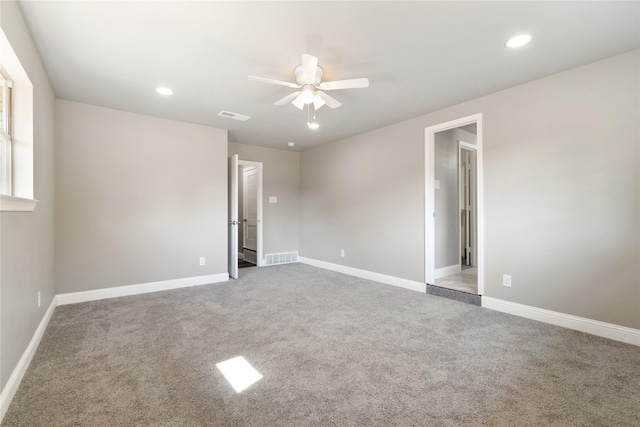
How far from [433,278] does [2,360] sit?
13.8ft

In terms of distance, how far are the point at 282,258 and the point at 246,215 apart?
4.95 ft

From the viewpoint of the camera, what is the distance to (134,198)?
13.0 feet

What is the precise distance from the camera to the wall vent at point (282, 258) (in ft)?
19.7

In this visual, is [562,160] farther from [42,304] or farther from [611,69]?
[42,304]

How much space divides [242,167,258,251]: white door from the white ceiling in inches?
119

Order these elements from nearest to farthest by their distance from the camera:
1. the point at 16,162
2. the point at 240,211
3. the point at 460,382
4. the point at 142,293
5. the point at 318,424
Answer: the point at 318,424
the point at 460,382
the point at 16,162
the point at 142,293
the point at 240,211

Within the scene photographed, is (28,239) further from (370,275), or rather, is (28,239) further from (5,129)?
(370,275)

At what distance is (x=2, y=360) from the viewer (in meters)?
1.60

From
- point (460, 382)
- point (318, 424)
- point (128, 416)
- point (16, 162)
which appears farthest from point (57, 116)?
point (460, 382)

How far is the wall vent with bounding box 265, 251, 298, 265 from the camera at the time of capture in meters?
6.00

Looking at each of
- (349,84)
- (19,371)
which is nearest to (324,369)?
(19,371)

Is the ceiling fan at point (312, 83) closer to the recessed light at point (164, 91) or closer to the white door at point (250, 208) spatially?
the recessed light at point (164, 91)

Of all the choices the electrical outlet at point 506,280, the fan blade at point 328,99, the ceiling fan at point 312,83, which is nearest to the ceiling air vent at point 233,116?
the ceiling fan at point 312,83

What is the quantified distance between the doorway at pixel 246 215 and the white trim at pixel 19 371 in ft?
8.22
